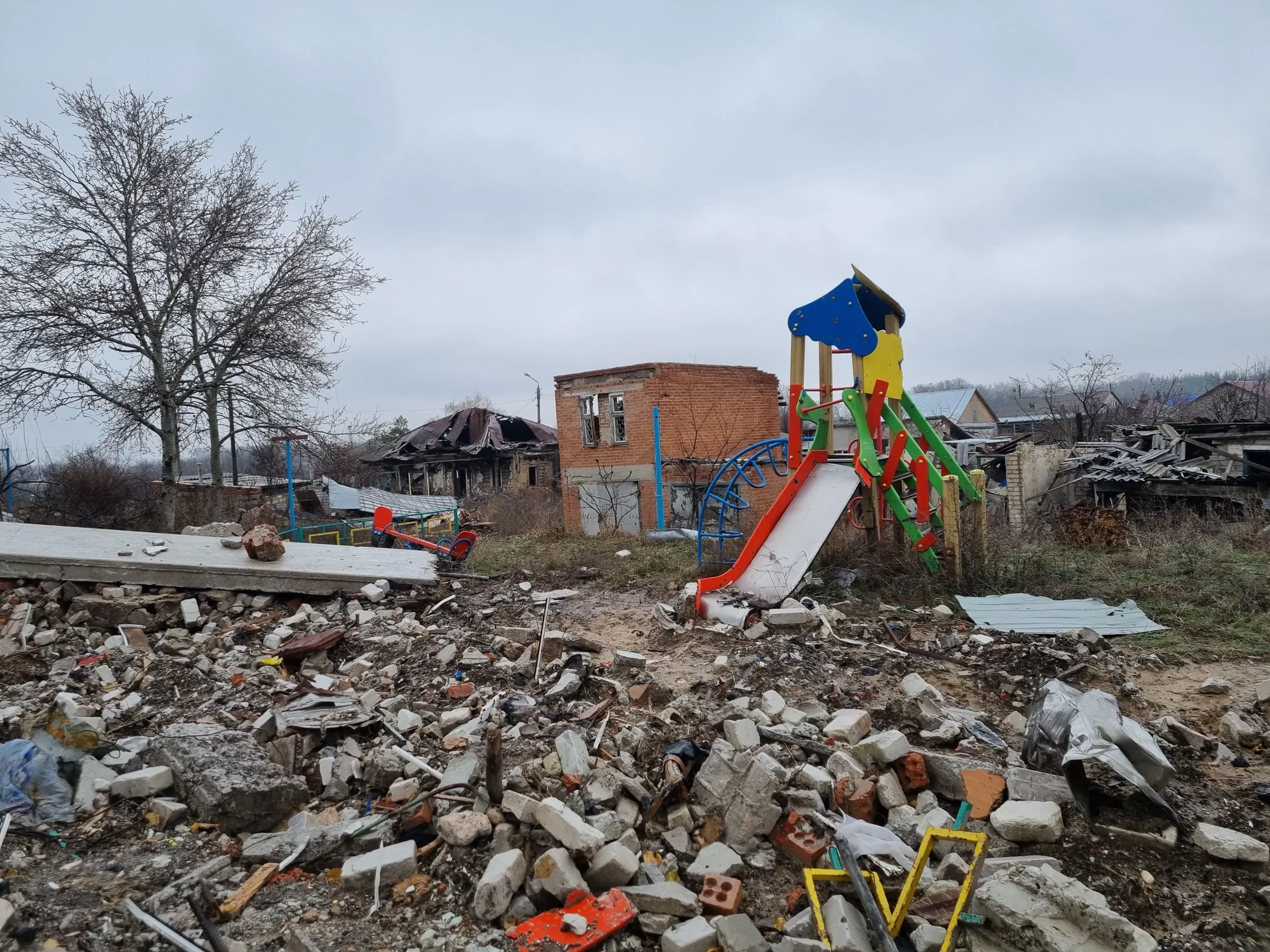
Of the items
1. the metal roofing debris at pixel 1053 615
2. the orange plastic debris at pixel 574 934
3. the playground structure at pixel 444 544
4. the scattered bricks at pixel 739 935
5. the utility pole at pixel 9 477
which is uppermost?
the utility pole at pixel 9 477

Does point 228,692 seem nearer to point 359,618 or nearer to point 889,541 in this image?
point 359,618

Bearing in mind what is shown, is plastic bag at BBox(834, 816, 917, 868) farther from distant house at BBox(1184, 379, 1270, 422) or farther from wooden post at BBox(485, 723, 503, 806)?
distant house at BBox(1184, 379, 1270, 422)

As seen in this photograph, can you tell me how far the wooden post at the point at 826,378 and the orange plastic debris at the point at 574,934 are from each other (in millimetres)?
5356

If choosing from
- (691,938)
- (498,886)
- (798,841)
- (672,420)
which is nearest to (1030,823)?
(798,841)

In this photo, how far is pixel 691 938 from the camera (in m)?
2.60

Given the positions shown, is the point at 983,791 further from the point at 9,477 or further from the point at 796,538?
the point at 9,477

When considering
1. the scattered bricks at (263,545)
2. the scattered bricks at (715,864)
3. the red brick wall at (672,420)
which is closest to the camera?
the scattered bricks at (715,864)

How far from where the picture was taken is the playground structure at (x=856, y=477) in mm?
6738

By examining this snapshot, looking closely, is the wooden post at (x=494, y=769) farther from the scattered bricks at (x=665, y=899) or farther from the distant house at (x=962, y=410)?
the distant house at (x=962, y=410)

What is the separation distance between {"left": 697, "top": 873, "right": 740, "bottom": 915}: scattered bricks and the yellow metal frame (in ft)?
0.91

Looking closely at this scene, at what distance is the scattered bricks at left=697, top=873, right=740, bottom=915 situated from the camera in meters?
2.80

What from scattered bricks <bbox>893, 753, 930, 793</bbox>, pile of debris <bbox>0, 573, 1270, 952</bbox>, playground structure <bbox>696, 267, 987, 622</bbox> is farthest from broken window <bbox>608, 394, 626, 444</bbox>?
scattered bricks <bbox>893, 753, 930, 793</bbox>

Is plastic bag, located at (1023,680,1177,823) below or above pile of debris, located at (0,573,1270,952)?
above

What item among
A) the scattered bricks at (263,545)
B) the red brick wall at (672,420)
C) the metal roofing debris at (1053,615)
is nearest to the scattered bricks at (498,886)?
the metal roofing debris at (1053,615)
